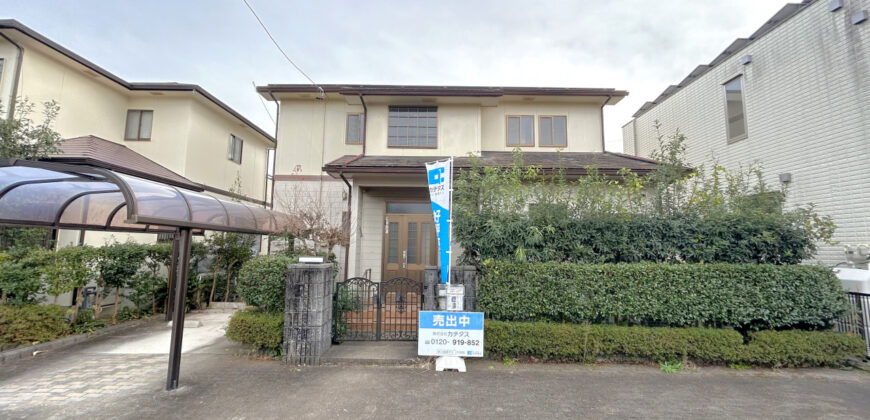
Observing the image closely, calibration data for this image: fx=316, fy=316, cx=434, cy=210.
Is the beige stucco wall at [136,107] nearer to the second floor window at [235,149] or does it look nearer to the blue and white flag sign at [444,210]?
the second floor window at [235,149]

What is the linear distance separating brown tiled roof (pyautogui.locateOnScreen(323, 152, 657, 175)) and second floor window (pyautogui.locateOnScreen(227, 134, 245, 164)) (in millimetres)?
6688

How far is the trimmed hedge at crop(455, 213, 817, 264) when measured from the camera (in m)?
5.10

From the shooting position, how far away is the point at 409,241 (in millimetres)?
9289

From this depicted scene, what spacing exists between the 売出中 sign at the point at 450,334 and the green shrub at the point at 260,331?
87.8 inches

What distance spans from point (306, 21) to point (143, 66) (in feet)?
23.0

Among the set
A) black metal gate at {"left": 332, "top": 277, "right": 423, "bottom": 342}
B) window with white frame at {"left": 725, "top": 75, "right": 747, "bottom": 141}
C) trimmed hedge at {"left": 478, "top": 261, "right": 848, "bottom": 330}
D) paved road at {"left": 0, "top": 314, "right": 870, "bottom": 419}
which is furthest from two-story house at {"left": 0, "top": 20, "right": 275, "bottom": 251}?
window with white frame at {"left": 725, "top": 75, "right": 747, "bottom": 141}

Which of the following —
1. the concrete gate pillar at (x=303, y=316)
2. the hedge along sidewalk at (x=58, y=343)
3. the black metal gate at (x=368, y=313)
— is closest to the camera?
the concrete gate pillar at (x=303, y=316)

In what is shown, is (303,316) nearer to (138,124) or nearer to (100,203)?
(100,203)

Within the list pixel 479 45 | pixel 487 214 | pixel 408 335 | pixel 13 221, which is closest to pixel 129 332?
pixel 13 221

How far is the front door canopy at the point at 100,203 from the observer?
357 cm

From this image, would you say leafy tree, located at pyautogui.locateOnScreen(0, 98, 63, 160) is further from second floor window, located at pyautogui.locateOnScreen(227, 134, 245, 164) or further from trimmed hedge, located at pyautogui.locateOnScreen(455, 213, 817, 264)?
trimmed hedge, located at pyautogui.locateOnScreen(455, 213, 817, 264)

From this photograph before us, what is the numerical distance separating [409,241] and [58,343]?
7048 mm

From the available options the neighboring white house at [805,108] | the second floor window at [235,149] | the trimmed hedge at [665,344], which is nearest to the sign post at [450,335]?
the trimmed hedge at [665,344]

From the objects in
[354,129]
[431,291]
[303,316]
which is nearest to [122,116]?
[354,129]
